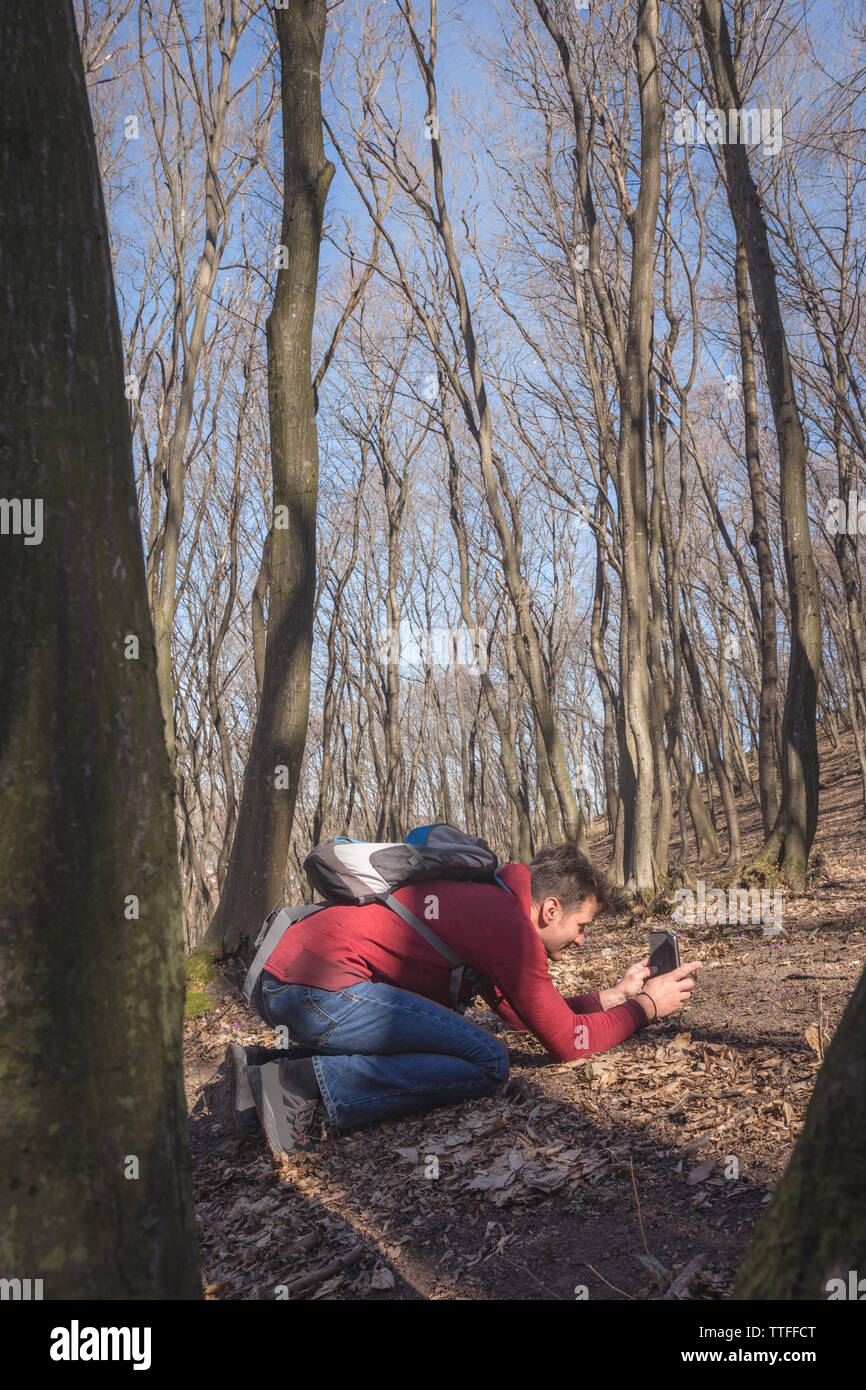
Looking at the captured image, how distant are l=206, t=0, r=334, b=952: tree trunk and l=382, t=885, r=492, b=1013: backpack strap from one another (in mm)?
2539

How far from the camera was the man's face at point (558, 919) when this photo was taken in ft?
10.9

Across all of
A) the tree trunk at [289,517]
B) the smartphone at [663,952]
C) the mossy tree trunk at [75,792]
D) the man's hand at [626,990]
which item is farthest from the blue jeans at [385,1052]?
the tree trunk at [289,517]

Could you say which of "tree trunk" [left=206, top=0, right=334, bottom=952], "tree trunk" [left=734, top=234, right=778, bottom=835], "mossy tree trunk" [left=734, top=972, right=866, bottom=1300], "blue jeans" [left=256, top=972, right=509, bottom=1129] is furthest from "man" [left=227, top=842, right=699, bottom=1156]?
"tree trunk" [left=734, top=234, right=778, bottom=835]

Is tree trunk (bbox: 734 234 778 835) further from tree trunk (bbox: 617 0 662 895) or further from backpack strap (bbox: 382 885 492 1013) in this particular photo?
backpack strap (bbox: 382 885 492 1013)

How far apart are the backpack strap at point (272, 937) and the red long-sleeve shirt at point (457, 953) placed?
0.03 m

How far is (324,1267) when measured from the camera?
2271mm

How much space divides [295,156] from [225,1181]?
18.9 ft

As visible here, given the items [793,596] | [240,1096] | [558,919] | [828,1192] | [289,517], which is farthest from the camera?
[793,596]

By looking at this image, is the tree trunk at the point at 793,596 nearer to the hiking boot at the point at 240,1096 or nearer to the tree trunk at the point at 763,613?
the tree trunk at the point at 763,613

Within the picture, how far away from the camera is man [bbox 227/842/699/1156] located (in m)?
3.04

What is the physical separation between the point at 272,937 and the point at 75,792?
186 centimetres

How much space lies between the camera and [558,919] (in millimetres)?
3320

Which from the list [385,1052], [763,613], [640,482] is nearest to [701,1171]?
[385,1052]

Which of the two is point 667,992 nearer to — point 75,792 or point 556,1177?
point 556,1177
